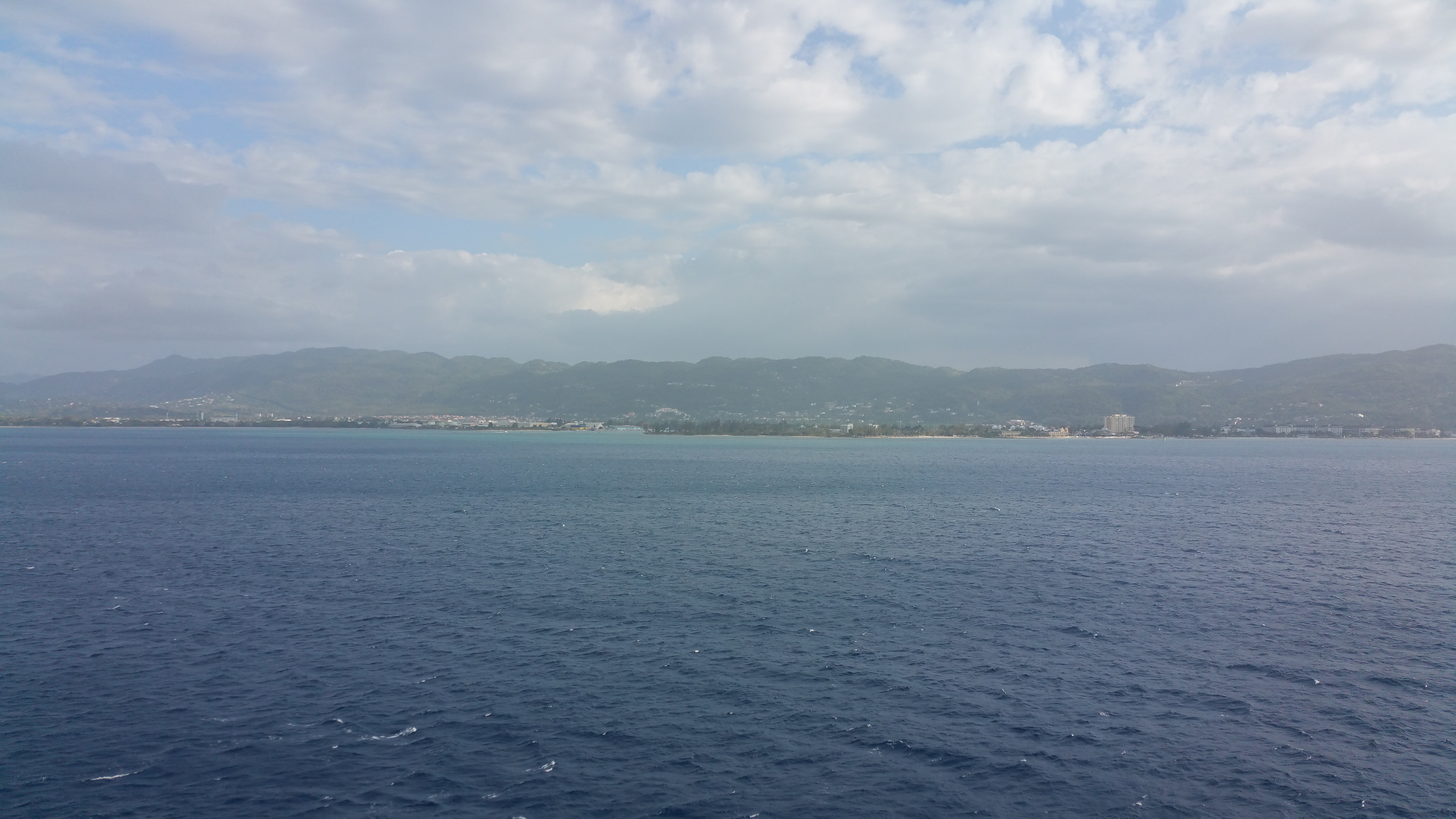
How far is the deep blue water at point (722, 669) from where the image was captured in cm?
2050

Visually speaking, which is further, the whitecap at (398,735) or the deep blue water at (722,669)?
the whitecap at (398,735)

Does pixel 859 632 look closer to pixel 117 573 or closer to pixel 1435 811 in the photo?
pixel 1435 811

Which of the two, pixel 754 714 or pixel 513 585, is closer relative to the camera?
pixel 754 714

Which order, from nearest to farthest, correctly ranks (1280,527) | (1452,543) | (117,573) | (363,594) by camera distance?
(363,594) → (117,573) → (1452,543) → (1280,527)

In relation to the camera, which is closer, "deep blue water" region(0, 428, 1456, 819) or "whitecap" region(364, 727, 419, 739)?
"deep blue water" region(0, 428, 1456, 819)

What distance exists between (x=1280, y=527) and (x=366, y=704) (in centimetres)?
6591

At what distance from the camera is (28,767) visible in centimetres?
2102

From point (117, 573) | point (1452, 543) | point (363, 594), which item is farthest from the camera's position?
point (1452, 543)

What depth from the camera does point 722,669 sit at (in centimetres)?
2886

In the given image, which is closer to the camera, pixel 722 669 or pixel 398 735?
pixel 398 735

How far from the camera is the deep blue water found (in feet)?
67.3

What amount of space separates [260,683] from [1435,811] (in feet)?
104

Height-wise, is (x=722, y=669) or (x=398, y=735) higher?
(x=722, y=669)

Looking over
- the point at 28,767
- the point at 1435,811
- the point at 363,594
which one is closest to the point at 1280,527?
the point at 1435,811
